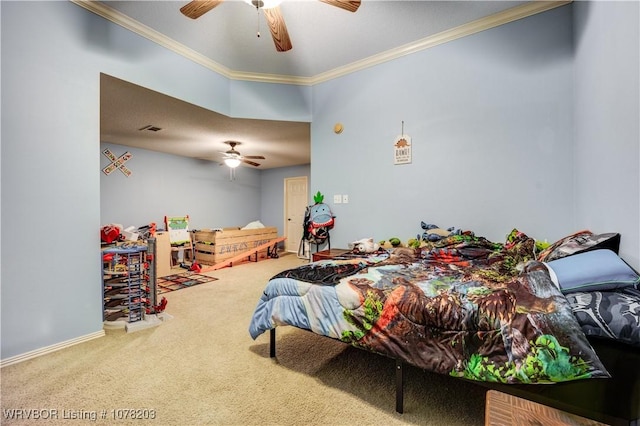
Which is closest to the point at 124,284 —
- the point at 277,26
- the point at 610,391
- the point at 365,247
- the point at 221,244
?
the point at 365,247

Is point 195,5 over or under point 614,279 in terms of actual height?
over

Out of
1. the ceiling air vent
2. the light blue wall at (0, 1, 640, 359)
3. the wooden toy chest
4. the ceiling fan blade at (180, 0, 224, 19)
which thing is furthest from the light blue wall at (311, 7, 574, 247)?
the wooden toy chest

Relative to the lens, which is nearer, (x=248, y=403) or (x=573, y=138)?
(x=248, y=403)

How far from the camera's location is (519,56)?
260 centimetres

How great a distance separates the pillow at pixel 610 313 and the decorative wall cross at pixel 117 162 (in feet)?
20.2

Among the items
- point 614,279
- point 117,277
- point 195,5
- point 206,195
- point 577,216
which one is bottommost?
point 117,277

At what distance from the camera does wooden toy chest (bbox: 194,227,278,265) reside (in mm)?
5371

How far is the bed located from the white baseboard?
58.8 inches

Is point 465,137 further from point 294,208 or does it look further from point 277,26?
point 294,208

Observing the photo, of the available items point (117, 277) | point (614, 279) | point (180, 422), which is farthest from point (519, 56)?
point (117, 277)

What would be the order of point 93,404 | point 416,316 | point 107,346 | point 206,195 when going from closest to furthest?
point 416,316 < point 93,404 < point 107,346 < point 206,195

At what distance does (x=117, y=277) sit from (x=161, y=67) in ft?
7.11

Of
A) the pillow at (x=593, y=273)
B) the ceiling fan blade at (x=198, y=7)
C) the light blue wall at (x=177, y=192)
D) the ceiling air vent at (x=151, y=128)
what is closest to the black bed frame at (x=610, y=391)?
the pillow at (x=593, y=273)

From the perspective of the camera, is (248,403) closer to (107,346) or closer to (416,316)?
(416,316)
